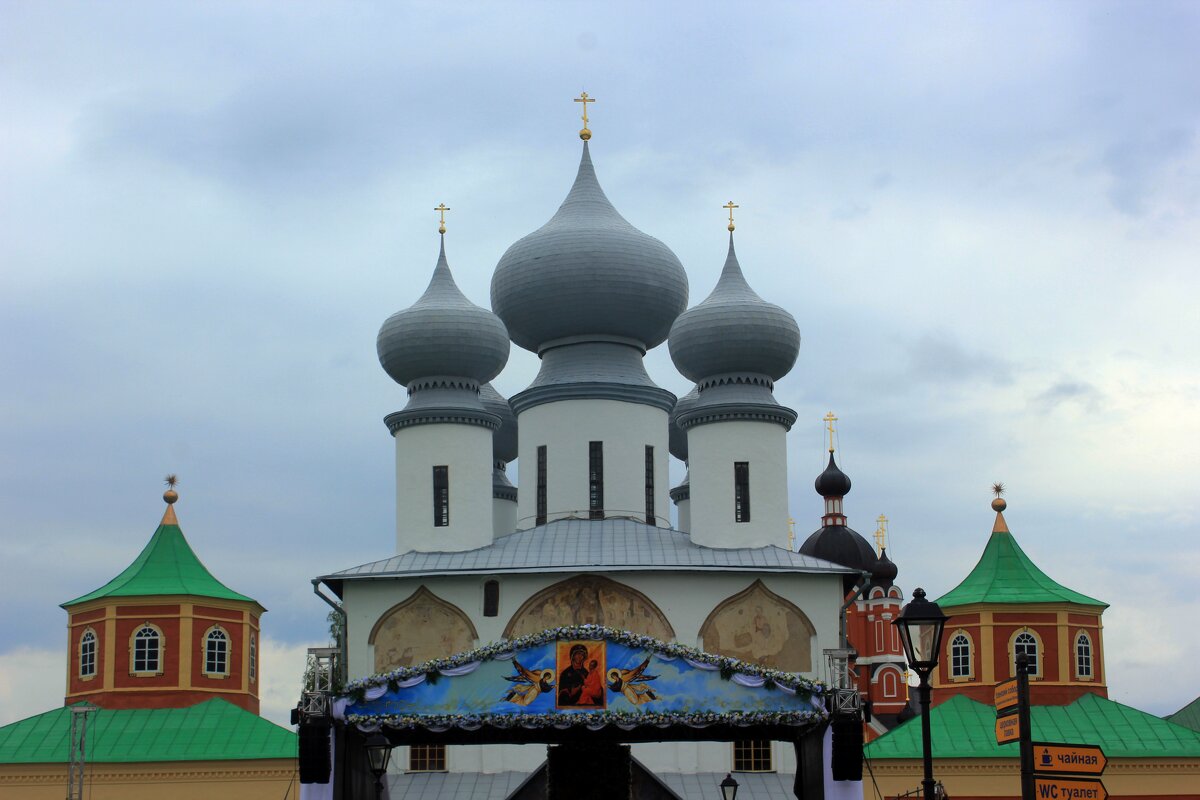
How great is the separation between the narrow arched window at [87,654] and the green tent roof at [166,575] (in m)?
0.75

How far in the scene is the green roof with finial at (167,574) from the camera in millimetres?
36344

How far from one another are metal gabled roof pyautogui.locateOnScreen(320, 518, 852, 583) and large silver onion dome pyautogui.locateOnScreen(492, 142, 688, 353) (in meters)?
5.00

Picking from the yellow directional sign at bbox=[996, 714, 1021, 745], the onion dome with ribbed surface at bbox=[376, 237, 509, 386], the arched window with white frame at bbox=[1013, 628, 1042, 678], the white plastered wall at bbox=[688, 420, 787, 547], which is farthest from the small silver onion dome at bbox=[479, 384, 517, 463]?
the yellow directional sign at bbox=[996, 714, 1021, 745]

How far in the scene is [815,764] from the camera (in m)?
21.7

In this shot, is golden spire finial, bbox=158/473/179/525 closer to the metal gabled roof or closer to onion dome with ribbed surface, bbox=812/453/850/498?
the metal gabled roof

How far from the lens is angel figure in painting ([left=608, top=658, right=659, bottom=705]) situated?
21.3 m

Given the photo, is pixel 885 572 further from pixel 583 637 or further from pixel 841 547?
pixel 583 637

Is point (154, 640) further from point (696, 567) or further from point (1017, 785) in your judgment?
point (1017, 785)

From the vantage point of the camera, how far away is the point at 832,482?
2329 inches

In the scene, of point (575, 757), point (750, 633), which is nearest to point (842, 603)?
point (750, 633)

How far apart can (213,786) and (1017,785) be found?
16079mm

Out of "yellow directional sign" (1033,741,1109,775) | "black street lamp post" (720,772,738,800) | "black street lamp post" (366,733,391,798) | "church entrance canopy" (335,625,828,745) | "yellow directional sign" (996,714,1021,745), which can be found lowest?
"yellow directional sign" (1033,741,1109,775)

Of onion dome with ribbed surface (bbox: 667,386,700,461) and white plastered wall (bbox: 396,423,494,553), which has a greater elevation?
onion dome with ribbed surface (bbox: 667,386,700,461)

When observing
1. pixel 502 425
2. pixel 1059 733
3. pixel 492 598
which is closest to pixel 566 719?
pixel 492 598
